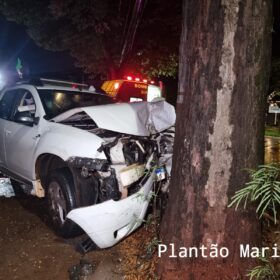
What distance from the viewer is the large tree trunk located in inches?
84.2

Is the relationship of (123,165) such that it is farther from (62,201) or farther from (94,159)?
(62,201)

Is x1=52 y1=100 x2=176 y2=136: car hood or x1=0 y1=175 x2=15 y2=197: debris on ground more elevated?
x1=52 y1=100 x2=176 y2=136: car hood

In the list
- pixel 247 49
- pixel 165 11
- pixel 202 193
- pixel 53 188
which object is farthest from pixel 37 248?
pixel 165 11

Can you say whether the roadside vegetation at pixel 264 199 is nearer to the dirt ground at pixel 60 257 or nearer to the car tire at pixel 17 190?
the dirt ground at pixel 60 257

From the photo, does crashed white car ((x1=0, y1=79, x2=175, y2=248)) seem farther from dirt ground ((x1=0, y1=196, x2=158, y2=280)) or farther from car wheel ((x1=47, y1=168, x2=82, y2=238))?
dirt ground ((x1=0, y1=196, x2=158, y2=280))

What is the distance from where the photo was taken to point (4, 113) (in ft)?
17.6

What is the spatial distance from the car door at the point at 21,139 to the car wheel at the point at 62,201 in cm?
62

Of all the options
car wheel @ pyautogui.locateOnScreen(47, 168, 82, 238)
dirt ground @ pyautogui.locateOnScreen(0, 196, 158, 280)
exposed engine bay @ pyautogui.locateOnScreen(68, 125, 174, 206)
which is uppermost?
exposed engine bay @ pyautogui.locateOnScreen(68, 125, 174, 206)

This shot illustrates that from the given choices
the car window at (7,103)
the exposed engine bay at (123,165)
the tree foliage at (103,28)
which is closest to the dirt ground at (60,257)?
the exposed engine bay at (123,165)

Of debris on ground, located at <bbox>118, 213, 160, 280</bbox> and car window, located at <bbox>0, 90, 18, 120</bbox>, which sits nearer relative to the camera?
debris on ground, located at <bbox>118, 213, 160, 280</bbox>

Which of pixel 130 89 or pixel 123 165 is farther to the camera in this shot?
pixel 130 89

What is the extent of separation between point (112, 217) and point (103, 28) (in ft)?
30.6

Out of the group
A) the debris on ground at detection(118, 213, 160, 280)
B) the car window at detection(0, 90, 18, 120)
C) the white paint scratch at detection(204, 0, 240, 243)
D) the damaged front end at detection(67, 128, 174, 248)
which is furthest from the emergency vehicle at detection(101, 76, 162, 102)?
the white paint scratch at detection(204, 0, 240, 243)

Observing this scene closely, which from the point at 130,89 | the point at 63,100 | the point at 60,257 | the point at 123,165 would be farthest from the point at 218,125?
the point at 130,89
